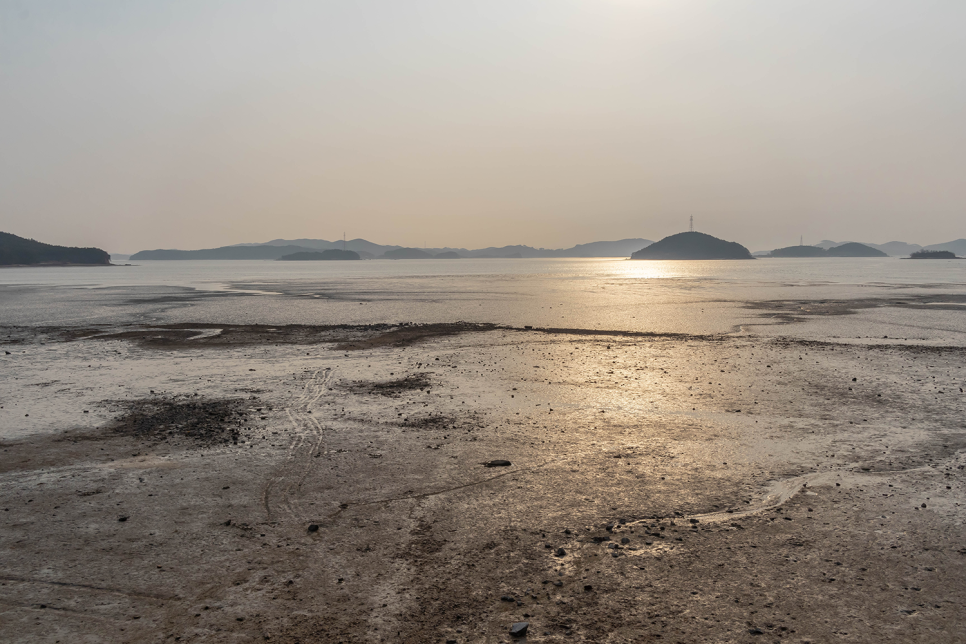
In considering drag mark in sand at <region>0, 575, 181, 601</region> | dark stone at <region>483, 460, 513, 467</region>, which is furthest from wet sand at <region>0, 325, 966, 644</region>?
dark stone at <region>483, 460, 513, 467</region>

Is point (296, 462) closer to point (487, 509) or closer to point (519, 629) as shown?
point (487, 509)

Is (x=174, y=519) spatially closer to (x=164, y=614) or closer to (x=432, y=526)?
(x=164, y=614)

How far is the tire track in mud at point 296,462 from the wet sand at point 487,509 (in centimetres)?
6

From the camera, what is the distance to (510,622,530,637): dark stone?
17.0 feet

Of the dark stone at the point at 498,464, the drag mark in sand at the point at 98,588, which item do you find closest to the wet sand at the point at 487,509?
the drag mark in sand at the point at 98,588

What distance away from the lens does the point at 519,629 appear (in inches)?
205

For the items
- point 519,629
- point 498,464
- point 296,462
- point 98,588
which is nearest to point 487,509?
point 498,464

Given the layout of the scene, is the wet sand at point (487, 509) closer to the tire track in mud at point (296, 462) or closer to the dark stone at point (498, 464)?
the tire track in mud at point (296, 462)

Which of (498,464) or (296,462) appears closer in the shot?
(498,464)

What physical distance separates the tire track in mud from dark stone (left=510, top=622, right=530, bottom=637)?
11.4 ft

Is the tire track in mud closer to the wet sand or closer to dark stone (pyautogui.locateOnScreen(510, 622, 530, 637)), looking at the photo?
the wet sand

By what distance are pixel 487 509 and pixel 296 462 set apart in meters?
3.63

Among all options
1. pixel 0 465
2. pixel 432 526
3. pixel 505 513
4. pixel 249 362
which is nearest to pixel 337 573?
pixel 432 526

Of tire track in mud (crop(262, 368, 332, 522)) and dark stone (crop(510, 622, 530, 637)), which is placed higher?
tire track in mud (crop(262, 368, 332, 522))
